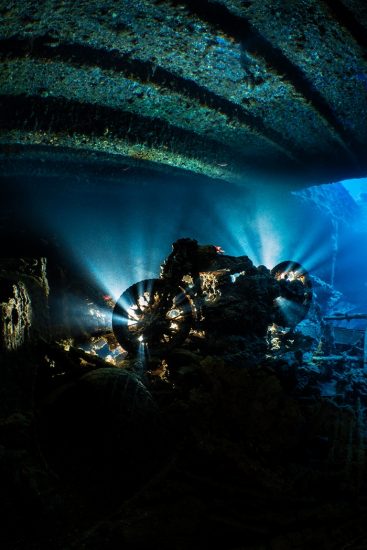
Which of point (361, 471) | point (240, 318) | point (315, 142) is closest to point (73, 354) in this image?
point (361, 471)

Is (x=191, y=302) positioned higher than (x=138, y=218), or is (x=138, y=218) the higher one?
(x=138, y=218)

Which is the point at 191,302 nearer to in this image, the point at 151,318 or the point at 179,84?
the point at 151,318

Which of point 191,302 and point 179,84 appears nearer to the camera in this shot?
point 179,84

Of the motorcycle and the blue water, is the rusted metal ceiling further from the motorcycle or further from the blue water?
the motorcycle

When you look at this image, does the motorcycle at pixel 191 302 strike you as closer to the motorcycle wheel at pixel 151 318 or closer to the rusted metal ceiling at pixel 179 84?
the motorcycle wheel at pixel 151 318

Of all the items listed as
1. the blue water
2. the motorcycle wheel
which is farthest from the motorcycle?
the blue water

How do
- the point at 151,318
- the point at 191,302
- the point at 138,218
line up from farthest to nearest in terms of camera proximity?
the point at 138,218 < the point at 191,302 < the point at 151,318

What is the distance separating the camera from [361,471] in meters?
2.96

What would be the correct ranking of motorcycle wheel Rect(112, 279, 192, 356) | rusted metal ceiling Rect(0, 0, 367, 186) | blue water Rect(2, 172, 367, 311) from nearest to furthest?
1. rusted metal ceiling Rect(0, 0, 367, 186)
2. motorcycle wheel Rect(112, 279, 192, 356)
3. blue water Rect(2, 172, 367, 311)

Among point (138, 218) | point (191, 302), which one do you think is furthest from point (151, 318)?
point (138, 218)

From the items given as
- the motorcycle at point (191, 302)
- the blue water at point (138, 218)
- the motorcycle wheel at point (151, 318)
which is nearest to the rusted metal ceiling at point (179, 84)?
the blue water at point (138, 218)

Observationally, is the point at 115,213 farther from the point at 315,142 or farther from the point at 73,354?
the point at 73,354

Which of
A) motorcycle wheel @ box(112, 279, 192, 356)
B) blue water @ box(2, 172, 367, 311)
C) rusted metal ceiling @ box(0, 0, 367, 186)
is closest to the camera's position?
rusted metal ceiling @ box(0, 0, 367, 186)

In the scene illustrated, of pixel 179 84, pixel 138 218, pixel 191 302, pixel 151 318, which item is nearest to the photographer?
pixel 179 84
